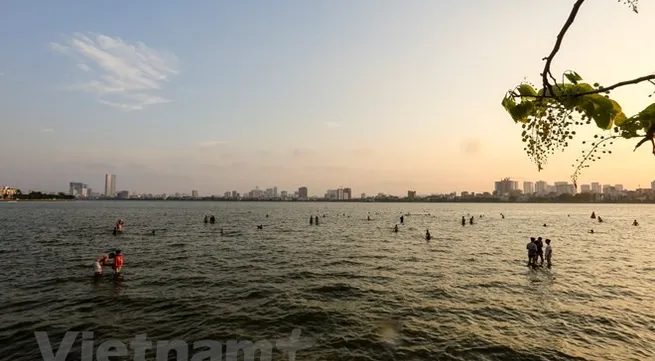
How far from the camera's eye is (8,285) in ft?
80.3

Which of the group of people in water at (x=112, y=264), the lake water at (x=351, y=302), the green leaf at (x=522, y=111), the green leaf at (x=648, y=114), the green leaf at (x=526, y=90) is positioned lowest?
the lake water at (x=351, y=302)

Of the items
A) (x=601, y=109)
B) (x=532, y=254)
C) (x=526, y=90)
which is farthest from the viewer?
(x=532, y=254)

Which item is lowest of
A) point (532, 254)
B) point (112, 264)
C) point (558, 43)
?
point (112, 264)

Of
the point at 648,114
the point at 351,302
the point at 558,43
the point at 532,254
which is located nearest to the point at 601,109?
the point at 648,114

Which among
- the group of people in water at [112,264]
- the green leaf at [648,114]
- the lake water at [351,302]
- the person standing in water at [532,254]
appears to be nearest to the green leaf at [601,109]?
the green leaf at [648,114]

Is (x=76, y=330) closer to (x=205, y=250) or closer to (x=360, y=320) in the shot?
(x=360, y=320)

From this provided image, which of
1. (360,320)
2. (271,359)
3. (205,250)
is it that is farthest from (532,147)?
(205,250)

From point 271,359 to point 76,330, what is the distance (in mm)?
9082

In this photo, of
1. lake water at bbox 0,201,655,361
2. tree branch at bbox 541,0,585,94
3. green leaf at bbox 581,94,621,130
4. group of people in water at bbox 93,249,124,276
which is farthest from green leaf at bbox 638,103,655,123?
group of people in water at bbox 93,249,124,276

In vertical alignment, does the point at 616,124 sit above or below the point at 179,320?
above

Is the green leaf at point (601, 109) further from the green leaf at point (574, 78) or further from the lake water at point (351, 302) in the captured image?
the lake water at point (351, 302)

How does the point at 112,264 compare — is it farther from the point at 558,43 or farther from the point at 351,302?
the point at 558,43

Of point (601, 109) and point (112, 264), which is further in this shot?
point (112, 264)

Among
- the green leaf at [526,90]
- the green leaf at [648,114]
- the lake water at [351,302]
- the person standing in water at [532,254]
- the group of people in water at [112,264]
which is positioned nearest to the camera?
the green leaf at [648,114]
